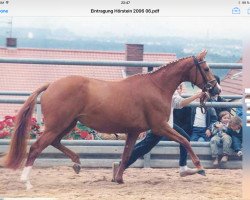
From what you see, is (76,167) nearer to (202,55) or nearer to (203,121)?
(203,121)

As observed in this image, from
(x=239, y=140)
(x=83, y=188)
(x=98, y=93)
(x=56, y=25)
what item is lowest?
(x=83, y=188)

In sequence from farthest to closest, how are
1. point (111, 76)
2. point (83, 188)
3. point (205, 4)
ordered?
point (111, 76)
point (83, 188)
point (205, 4)

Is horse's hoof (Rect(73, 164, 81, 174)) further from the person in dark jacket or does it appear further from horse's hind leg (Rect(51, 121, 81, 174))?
the person in dark jacket

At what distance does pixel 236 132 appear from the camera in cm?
489

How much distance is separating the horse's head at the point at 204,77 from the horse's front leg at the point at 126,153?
57 centimetres

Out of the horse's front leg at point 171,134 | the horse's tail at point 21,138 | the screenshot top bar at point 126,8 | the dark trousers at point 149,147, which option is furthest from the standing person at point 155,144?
the screenshot top bar at point 126,8

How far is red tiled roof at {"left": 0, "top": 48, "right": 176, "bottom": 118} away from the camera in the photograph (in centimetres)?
484

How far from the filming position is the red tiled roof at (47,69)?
15.9 ft

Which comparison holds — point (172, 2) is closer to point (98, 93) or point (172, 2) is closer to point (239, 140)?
point (98, 93)

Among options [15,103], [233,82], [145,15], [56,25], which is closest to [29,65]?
[15,103]

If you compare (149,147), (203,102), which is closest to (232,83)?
(203,102)

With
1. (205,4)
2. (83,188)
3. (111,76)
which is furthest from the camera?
(111,76)

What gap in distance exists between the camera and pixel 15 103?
5.12 meters

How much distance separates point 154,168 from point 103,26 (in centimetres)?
141
